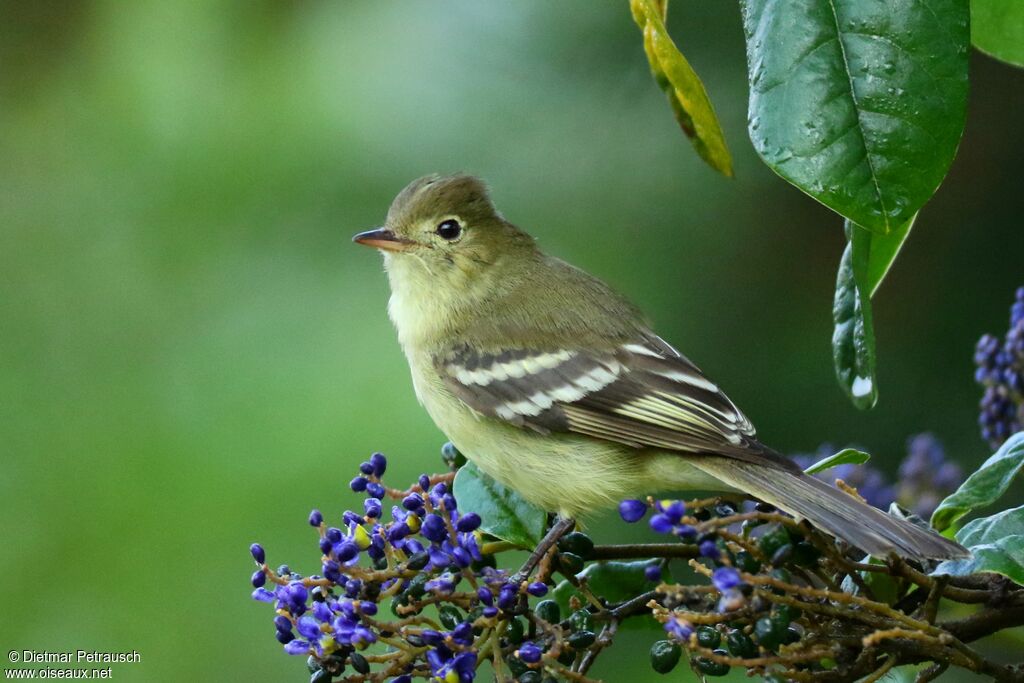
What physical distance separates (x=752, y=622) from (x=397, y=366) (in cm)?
231

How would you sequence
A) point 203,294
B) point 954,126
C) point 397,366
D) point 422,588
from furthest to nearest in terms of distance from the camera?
point 203,294 → point 397,366 → point 422,588 → point 954,126

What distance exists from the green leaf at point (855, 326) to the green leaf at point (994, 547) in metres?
0.34

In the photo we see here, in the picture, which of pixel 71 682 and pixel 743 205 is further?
pixel 743 205

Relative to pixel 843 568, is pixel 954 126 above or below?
above

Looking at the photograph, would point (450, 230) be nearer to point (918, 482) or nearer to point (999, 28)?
point (918, 482)

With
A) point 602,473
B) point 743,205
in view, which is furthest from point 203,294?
point 602,473

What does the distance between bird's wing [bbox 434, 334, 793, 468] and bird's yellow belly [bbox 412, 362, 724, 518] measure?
0.03 metres

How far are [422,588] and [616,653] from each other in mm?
1721

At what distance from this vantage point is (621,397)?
2.61 m

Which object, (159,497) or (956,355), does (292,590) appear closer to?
(159,497)

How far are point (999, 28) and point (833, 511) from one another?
0.81 m

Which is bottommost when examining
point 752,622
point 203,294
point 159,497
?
point 752,622

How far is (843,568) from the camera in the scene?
1678mm

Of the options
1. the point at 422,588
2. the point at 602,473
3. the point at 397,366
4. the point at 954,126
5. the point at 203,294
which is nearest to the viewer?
the point at 954,126
